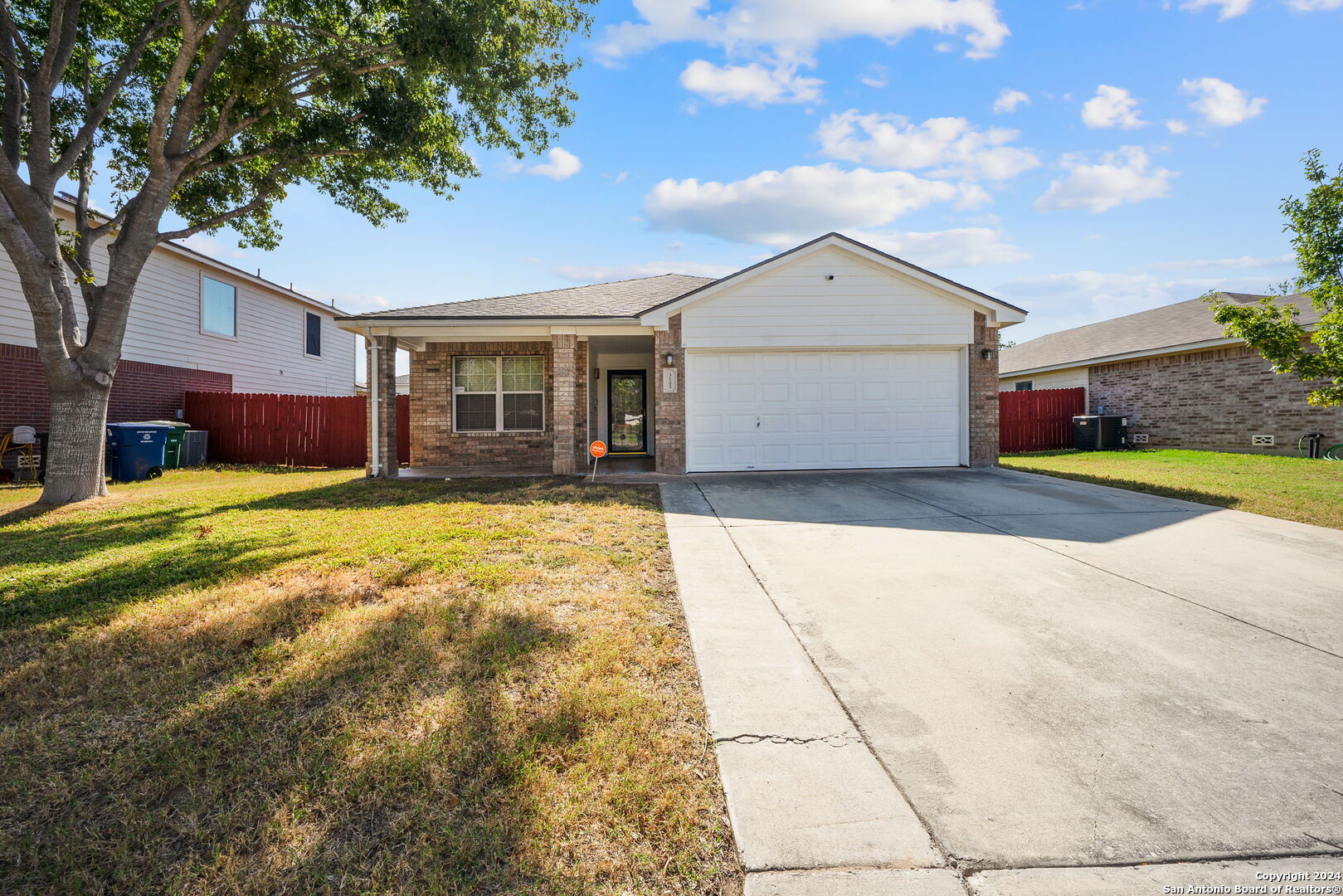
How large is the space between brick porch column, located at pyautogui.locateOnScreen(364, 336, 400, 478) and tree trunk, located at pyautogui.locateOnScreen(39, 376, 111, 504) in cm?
384

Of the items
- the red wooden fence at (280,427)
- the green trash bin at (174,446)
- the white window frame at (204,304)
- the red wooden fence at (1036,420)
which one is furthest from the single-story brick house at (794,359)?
the red wooden fence at (1036,420)

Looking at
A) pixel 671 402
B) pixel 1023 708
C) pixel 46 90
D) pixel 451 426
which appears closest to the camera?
pixel 1023 708

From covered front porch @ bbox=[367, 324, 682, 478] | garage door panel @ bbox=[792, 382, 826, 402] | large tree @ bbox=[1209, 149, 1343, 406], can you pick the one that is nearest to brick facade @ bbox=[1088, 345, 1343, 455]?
large tree @ bbox=[1209, 149, 1343, 406]

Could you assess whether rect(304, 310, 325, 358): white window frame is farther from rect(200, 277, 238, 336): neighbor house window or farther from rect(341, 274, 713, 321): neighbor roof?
rect(341, 274, 713, 321): neighbor roof

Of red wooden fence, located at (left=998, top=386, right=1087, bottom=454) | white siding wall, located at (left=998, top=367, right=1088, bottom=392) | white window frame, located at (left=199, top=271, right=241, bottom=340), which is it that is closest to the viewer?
white window frame, located at (left=199, top=271, right=241, bottom=340)

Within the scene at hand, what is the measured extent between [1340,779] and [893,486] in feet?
24.3

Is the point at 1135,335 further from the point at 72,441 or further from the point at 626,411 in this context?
the point at 72,441

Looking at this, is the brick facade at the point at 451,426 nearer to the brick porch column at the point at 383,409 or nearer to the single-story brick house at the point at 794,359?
the single-story brick house at the point at 794,359

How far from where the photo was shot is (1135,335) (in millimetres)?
19734

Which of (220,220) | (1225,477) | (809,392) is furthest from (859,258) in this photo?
(220,220)

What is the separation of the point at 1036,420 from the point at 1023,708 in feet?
62.5

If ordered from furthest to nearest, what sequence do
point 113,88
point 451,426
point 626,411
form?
point 626,411
point 451,426
point 113,88

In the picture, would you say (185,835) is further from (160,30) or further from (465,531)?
(160,30)

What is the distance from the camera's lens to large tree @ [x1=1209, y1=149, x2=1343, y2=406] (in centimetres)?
883
